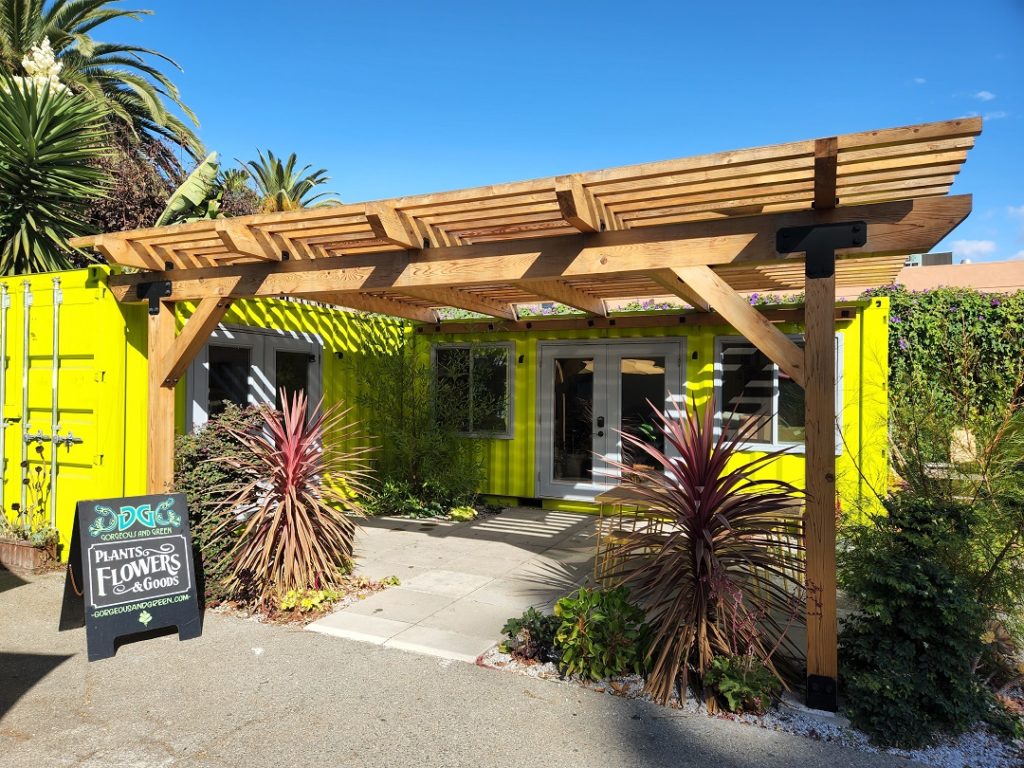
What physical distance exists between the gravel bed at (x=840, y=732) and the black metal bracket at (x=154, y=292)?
3.96 m

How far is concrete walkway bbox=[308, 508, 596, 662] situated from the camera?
408cm

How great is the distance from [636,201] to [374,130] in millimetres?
13825

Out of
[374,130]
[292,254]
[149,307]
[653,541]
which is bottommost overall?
[653,541]

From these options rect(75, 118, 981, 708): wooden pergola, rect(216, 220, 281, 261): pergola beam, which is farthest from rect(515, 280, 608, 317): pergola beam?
rect(216, 220, 281, 261): pergola beam

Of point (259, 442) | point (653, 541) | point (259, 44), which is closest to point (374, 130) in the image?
point (259, 44)

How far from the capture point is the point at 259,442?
15.5 feet

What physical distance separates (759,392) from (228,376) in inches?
218

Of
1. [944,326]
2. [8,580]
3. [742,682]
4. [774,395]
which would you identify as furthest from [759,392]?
[8,580]

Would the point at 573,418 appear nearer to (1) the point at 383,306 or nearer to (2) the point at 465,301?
(2) the point at 465,301

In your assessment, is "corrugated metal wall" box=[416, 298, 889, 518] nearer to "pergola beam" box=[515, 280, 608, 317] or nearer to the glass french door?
the glass french door

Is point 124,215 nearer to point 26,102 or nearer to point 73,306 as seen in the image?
point 26,102

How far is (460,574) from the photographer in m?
5.39

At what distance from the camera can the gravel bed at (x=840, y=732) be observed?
8.79 feet

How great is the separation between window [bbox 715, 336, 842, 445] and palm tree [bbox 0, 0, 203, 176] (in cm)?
1115
